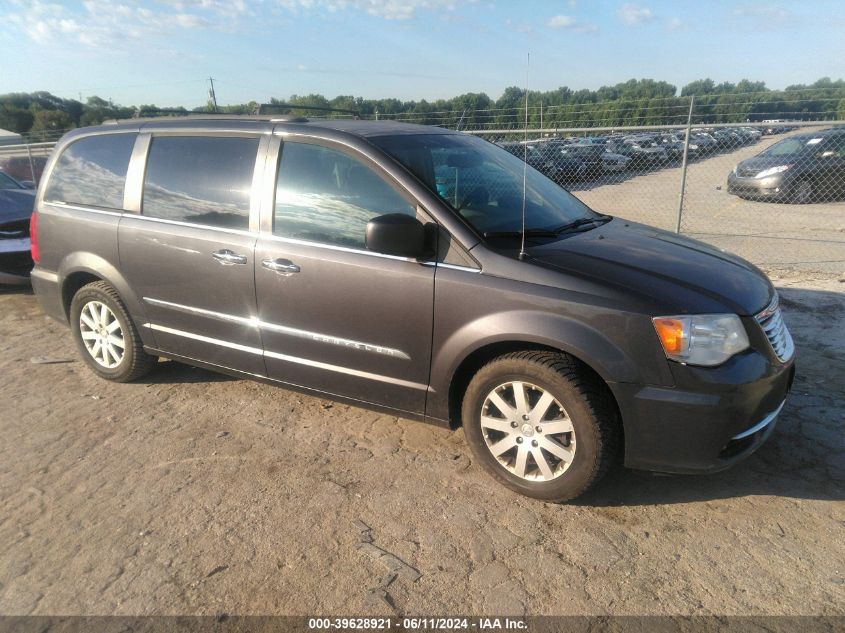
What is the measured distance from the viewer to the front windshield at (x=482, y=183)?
10.5 ft

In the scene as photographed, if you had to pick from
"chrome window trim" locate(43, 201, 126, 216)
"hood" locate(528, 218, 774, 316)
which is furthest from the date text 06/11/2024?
"chrome window trim" locate(43, 201, 126, 216)

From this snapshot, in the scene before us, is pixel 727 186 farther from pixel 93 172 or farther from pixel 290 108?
pixel 93 172

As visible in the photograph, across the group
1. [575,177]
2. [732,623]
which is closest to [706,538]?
[732,623]

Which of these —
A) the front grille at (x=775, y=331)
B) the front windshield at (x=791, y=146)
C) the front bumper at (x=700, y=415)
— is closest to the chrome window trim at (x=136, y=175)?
the front bumper at (x=700, y=415)

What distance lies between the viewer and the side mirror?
282 cm

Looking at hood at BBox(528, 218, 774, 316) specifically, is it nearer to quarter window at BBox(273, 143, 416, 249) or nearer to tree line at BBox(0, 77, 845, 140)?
quarter window at BBox(273, 143, 416, 249)

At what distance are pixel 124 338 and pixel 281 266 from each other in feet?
5.61

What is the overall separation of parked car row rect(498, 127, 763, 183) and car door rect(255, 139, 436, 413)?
5976 mm

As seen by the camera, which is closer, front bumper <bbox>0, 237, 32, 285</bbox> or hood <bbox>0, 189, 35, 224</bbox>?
front bumper <bbox>0, 237, 32, 285</bbox>

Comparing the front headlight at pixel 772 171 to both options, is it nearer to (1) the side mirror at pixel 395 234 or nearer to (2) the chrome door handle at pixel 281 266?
(1) the side mirror at pixel 395 234

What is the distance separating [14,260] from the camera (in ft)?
22.1

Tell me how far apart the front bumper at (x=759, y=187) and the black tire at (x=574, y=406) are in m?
12.2

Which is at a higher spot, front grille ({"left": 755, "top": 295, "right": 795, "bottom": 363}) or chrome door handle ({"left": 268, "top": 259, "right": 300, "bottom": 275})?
chrome door handle ({"left": 268, "top": 259, "right": 300, "bottom": 275})

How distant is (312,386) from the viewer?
3514 millimetres
